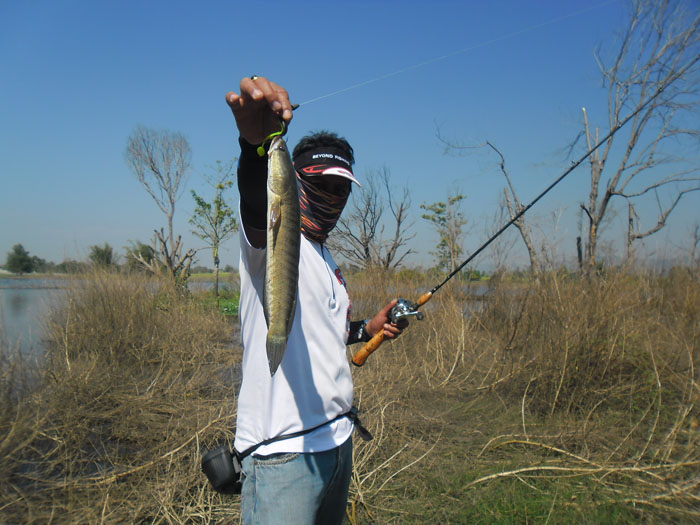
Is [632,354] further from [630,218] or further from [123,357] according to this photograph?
[630,218]

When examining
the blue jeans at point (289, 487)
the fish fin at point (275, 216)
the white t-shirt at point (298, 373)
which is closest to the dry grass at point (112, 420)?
the blue jeans at point (289, 487)

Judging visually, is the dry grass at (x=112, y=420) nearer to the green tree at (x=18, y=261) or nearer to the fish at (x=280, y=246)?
the fish at (x=280, y=246)

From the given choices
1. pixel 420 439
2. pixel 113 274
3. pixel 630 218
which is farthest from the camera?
pixel 630 218

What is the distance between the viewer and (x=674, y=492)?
12.3ft

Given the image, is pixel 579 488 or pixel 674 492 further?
pixel 579 488

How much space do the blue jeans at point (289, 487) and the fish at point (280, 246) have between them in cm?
42

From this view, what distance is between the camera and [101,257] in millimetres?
9281

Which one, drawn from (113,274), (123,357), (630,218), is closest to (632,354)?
(123,357)

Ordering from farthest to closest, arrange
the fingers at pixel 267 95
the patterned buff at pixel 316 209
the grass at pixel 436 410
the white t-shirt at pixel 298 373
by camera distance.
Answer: the grass at pixel 436 410 → the patterned buff at pixel 316 209 → the white t-shirt at pixel 298 373 → the fingers at pixel 267 95

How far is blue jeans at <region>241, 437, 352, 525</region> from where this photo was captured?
4.73 ft

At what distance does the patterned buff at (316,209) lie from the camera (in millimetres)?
1800

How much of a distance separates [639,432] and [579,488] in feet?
6.04

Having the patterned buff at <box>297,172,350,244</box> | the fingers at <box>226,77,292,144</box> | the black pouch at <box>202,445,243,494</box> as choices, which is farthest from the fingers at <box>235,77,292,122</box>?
the black pouch at <box>202,445,243,494</box>

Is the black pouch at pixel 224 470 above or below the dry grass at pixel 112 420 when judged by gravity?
above
